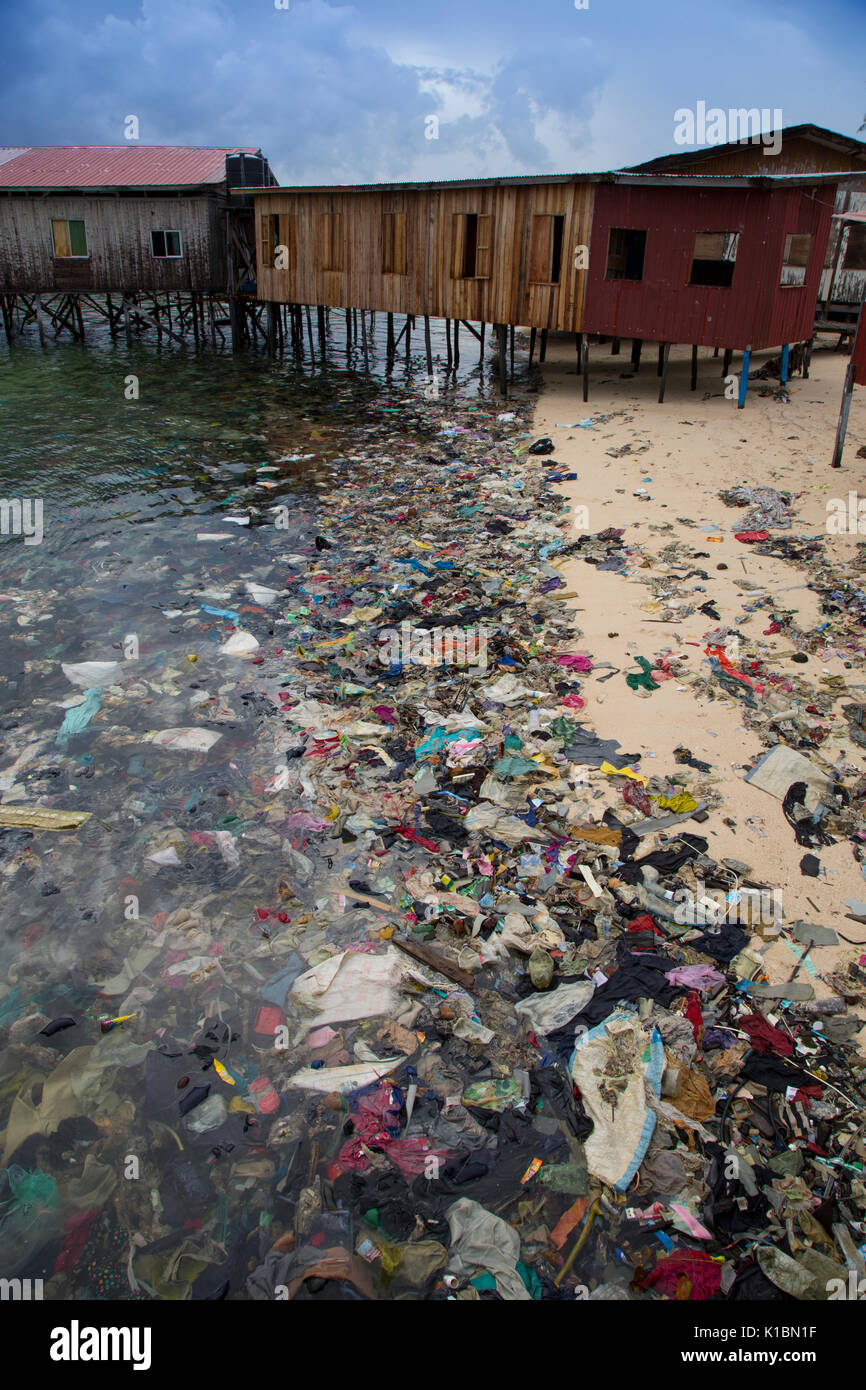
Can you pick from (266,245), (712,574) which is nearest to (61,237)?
(266,245)

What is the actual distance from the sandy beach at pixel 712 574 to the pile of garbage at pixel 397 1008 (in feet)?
0.62

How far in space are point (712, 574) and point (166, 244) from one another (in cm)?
2590

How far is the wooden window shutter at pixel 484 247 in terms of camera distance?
19.6 m

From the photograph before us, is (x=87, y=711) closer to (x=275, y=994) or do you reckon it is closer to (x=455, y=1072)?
(x=275, y=994)

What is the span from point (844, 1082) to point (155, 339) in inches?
1344

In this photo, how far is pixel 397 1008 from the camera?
4.75 m

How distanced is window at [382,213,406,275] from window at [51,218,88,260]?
1243 cm

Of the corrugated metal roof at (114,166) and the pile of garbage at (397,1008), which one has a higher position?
the corrugated metal roof at (114,166)

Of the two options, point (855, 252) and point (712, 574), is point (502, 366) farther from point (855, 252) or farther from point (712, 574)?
point (712, 574)

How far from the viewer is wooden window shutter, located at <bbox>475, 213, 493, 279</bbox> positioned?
19.6 meters

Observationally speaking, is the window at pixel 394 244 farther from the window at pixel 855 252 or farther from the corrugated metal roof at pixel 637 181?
the window at pixel 855 252

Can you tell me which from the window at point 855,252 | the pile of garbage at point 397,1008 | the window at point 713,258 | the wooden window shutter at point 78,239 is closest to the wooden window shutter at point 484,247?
the window at point 713,258
